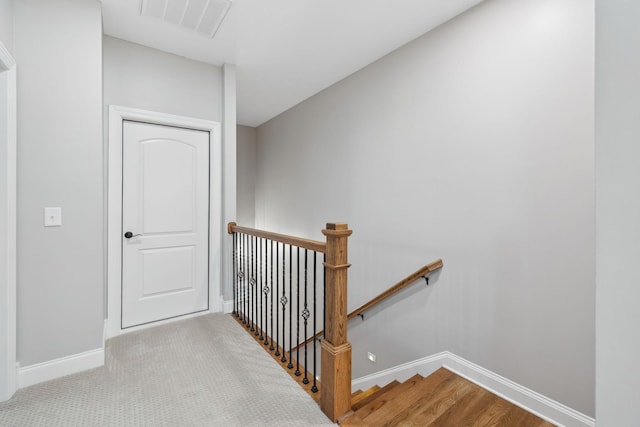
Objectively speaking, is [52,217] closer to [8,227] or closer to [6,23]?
[8,227]

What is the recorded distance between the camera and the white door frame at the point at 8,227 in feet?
5.54

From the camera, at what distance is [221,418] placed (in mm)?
1565

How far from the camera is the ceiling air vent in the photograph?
2.14 metres

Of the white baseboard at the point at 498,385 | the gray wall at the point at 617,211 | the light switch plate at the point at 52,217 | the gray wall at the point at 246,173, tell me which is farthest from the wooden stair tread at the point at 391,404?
the gray wall at the point at 246,173

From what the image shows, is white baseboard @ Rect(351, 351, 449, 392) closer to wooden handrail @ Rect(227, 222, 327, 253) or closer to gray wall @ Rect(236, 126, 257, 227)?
wooden handrail @ Rect(227, 222, 327, 253)

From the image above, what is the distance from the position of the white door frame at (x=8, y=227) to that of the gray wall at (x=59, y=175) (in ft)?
0.22

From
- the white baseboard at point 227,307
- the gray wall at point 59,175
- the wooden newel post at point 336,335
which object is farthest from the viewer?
the white baseboard at point 227,307

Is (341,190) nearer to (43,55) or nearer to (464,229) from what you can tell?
(464,229)

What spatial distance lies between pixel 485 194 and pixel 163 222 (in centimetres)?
276

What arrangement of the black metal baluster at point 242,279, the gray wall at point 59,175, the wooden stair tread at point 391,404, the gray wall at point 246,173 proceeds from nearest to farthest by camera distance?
the wooden stair tread at point 391,404 < the gray wall at point 59,175 < the black metal baluster at point 242,279 < the gray wall at point 246,173

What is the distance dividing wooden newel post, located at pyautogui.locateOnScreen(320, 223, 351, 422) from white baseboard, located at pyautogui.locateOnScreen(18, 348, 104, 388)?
164 centimetres

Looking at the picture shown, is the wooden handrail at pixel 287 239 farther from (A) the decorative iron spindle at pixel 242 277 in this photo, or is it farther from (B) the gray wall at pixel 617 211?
(B) the gray wall at pixel 617 211

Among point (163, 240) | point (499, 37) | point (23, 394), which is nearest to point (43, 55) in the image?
point (163, 240)

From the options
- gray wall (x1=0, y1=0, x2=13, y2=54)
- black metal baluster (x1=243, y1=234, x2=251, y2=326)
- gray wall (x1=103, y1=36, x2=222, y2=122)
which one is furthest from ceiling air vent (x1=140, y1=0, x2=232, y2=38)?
black metal baluster (x1=243, y1=234, x2=251, y2=326)
